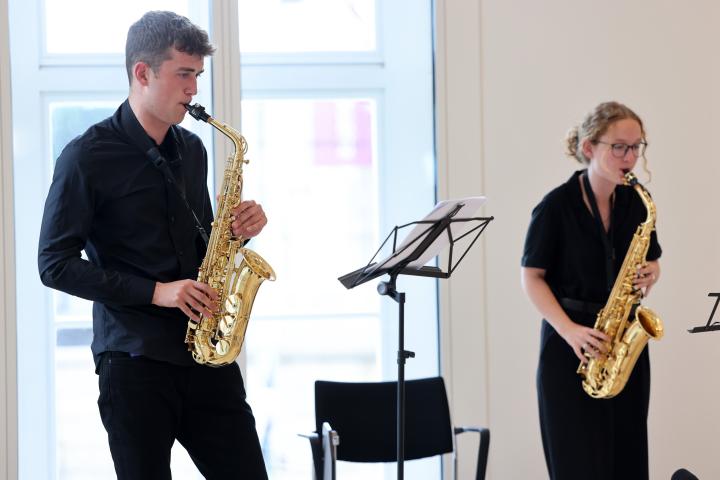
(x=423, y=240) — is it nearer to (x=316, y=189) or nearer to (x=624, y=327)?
(x=624, y=327)

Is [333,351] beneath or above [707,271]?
beneath

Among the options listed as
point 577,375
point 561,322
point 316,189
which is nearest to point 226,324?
point 561,322

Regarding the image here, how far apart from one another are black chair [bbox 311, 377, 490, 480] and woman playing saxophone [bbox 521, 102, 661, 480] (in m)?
0.33

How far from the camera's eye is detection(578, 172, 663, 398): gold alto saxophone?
312 centimetres

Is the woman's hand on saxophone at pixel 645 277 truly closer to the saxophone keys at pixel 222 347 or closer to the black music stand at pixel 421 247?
the black music stand at pixel 421 247

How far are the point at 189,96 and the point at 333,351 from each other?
2.24 metres

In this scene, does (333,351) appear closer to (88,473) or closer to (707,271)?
(88,473)

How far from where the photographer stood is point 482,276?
4.07 meters

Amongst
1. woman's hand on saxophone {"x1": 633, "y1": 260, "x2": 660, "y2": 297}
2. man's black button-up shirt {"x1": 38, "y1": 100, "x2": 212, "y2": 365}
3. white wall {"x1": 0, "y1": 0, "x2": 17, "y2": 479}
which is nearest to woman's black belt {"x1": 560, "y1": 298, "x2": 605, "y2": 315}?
woman's hand on saxophone {"x1": 633, "y1": 260, "x2": 660, "y2": 297}

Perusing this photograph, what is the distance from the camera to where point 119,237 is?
251cm

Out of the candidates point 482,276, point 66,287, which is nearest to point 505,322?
point 482,276

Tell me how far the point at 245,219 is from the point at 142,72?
534 millimetres

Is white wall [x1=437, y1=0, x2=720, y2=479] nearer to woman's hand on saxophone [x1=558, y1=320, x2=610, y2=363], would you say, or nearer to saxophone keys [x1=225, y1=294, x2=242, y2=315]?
woman's hand on saxophone [x1=558, y1=320, x2=610, y2=363]

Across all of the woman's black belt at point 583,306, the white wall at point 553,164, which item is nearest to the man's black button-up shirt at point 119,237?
the woman's black belt at point 583,306
